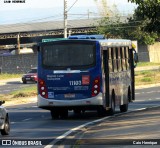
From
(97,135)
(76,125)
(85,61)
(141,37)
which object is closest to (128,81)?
(85,61)

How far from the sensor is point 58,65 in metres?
29.0

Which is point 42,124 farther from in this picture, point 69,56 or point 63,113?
point 63,113

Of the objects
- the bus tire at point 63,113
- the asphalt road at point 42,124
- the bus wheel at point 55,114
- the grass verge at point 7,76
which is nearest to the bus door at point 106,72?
the asphalt road at point 42,124

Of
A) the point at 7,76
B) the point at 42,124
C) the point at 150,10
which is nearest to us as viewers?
the point at 150,10

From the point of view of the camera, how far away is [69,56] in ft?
95.1

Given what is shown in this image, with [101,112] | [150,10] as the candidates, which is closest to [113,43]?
[101,112]

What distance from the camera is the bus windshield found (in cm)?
2886

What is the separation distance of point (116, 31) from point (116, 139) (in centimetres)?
8764

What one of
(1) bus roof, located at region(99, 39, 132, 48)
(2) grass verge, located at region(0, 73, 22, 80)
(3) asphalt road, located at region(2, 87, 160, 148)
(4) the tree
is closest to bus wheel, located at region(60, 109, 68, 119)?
(3) asphalt road, located at region(2, 87, 160, 148)

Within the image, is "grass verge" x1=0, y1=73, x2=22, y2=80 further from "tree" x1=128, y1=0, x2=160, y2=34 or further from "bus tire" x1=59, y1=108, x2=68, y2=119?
"tree" x1=128, y1=0, x2=160, y2=34

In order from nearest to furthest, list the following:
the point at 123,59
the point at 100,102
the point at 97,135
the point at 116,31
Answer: the point at 97,135, the point at 100,102, the point at 123,59, the point at 116,31

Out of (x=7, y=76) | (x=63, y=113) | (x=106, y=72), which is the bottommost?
(x=7, y=76)

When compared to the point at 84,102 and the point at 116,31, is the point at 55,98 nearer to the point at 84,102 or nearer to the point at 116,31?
the point at 84,102

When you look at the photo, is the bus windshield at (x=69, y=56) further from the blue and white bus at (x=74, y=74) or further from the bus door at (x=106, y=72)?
the bus door at (x=106, y=72)
